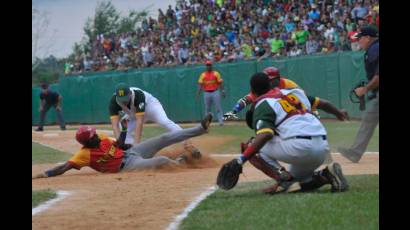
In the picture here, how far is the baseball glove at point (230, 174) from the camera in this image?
8258 mm

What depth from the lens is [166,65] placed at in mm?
32281

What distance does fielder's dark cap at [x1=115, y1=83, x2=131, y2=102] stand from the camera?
13219 millimetres

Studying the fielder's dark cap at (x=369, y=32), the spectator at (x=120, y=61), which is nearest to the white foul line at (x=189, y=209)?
the fielder's dark cap at (x=369, y=32)

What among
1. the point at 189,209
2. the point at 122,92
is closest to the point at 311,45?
the point at 122,92

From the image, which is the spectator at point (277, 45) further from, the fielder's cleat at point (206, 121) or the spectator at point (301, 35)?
the fielder's cleat at point (206, 121)

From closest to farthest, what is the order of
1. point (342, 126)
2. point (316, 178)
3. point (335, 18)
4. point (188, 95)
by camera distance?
point (316, 178) < point (342, 126) < point (335, 18) < point (188, 95)

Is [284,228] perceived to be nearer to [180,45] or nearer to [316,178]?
[316,178]

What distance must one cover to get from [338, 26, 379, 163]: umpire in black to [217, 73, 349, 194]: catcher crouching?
2.67 metres

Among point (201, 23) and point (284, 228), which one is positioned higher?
point (201, 23)

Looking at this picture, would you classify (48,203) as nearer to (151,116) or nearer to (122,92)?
(122,92)

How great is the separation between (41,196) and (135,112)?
438 cm
